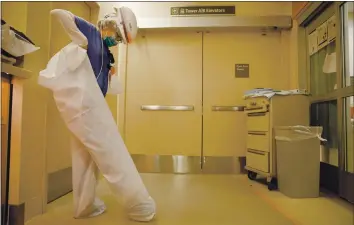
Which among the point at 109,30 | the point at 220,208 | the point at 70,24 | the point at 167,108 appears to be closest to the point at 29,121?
the point at 70,24

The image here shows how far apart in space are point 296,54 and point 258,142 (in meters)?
1.23

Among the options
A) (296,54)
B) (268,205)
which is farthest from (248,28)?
(268,205)

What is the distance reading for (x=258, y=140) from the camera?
8.07 feet

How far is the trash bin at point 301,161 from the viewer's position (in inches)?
77.1

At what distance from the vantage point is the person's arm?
130 centimetres

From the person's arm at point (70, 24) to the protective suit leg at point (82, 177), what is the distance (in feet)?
1.85

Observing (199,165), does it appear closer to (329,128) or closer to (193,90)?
(193,90)

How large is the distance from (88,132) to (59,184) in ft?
2.90

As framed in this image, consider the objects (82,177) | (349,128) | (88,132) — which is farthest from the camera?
(349,128)

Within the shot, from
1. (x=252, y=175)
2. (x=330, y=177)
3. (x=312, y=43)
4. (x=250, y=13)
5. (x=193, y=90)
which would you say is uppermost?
(x=250, y=13)

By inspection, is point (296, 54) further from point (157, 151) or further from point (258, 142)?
point (157, 151)

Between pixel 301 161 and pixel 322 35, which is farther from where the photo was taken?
pixel 322 35

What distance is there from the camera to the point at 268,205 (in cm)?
177

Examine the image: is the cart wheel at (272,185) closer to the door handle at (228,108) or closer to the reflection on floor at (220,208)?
the reflection on floor at (220,208)
